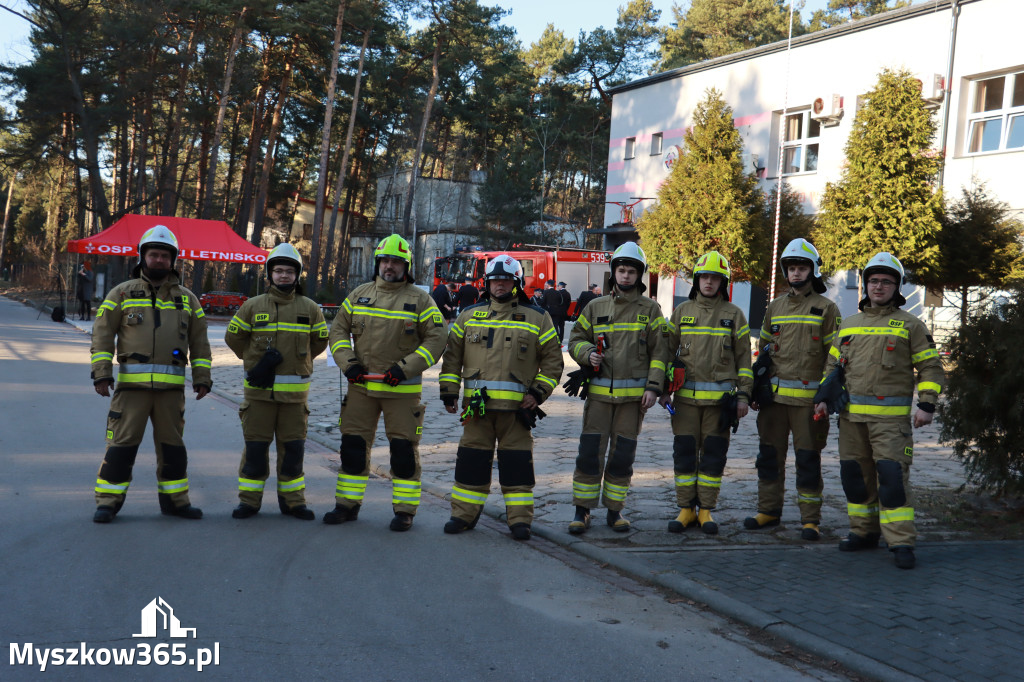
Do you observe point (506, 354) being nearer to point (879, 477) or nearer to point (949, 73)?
point (879, 477)

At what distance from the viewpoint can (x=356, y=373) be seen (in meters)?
6.23

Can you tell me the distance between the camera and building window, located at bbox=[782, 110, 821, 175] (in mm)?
27297

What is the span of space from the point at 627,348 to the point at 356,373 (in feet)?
6.62

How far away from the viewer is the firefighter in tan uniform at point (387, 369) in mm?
6340

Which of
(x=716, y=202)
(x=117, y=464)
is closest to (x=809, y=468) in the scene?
(x=117, y=464)

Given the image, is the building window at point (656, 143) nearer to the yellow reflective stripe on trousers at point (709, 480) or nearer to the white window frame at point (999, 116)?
the white window frame at point (999, 116)

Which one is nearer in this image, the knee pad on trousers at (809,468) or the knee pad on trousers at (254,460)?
the knee pad on trousers at (254,460)

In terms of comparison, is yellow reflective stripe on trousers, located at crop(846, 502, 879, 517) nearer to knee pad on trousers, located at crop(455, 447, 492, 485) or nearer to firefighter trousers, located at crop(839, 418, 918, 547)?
firefighter trousers, located at crop(839, 418, 918, 547)

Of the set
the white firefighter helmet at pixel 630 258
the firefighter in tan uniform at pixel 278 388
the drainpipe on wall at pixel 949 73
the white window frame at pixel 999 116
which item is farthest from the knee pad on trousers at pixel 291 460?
the white window frame at pixel 999 116

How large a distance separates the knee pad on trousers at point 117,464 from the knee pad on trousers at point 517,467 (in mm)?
2662

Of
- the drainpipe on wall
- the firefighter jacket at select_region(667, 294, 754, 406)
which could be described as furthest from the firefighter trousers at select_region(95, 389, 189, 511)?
the drainpipe on wall

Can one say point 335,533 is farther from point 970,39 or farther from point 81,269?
point 81,269

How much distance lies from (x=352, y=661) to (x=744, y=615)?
2.17m

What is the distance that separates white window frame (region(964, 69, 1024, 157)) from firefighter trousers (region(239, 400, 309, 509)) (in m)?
20.9
